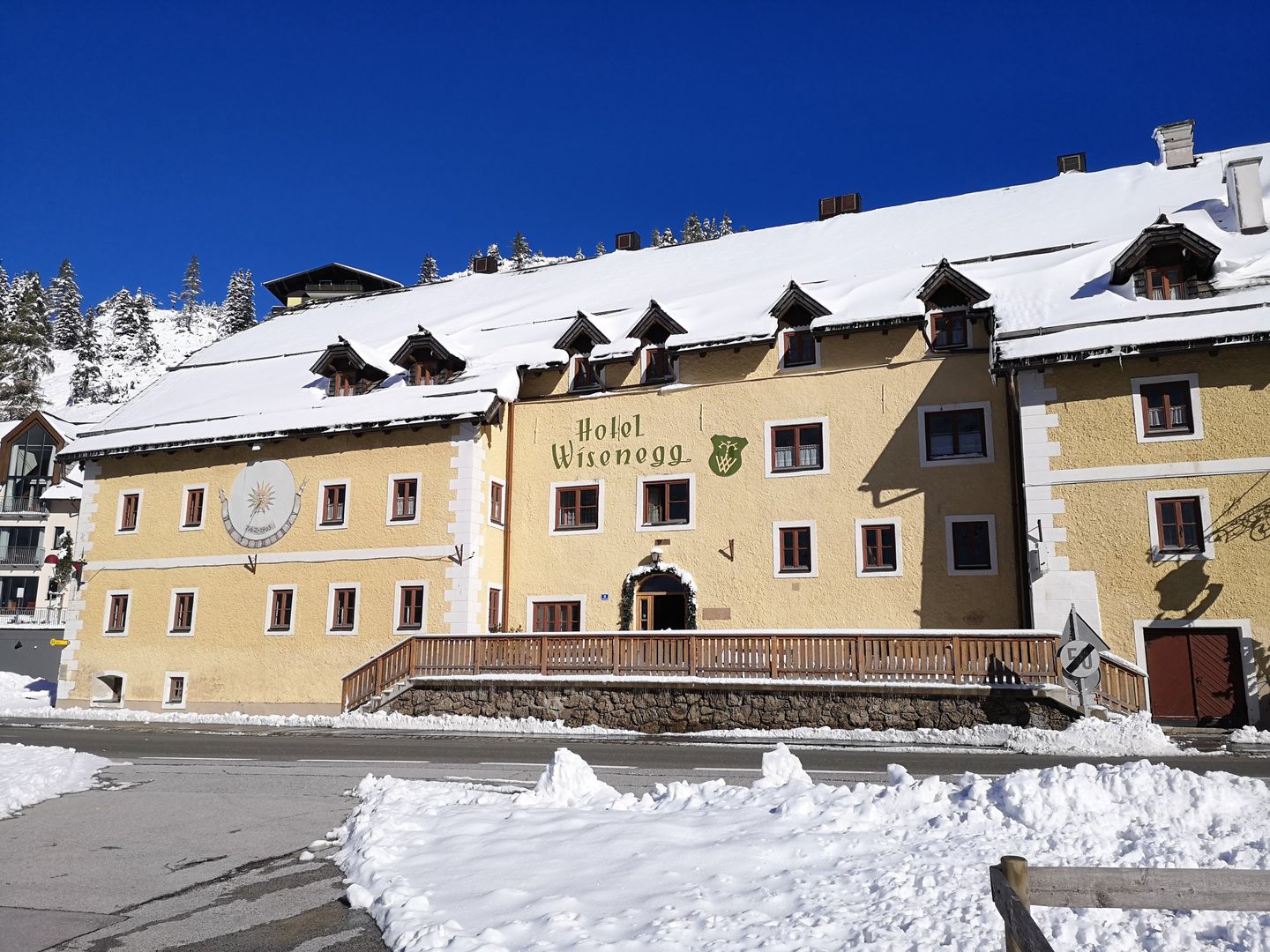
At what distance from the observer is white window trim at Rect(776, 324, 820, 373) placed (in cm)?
2533

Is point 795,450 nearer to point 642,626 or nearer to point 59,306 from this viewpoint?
point 642,626

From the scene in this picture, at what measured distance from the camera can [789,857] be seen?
23.7 feet

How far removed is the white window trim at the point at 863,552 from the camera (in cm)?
2350

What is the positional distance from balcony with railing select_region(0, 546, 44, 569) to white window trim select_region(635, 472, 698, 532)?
45.0 meters

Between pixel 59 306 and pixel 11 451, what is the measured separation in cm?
9214

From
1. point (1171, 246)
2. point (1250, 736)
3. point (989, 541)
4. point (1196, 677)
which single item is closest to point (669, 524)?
point (989, 541)

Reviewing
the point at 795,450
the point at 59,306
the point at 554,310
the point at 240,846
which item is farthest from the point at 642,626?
the point at 59,306

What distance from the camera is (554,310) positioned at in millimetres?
31500

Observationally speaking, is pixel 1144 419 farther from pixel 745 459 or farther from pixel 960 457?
A: pixel 745 459

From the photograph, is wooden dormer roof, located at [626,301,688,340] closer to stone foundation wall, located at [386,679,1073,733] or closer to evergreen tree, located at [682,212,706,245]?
stone foundation wall, located at [386,679,1073,733]

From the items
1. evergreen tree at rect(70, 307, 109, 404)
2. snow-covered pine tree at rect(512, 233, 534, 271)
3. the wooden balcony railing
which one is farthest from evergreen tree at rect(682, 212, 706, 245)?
the wooden balcony railing

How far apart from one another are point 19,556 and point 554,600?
144 ft

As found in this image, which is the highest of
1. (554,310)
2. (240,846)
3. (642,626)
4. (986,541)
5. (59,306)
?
(59,306)

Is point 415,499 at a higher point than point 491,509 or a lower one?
higher
